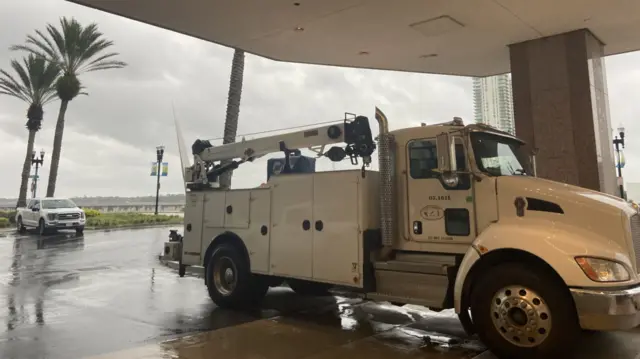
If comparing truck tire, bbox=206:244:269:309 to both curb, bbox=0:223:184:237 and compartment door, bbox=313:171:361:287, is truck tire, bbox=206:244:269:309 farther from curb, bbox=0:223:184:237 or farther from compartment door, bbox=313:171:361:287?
curb, bbox=0:223:184:237

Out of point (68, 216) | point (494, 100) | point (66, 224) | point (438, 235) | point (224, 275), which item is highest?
point (494, 100)

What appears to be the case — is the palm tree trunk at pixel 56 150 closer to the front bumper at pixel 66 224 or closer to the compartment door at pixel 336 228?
the front bumper at pixel 66 224

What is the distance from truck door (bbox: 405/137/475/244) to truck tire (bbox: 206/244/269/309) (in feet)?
9.91

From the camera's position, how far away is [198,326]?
665 centimetres

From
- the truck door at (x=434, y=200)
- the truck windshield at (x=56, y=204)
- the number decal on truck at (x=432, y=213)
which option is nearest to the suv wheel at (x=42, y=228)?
the truck windshield at (x=56, y=204)

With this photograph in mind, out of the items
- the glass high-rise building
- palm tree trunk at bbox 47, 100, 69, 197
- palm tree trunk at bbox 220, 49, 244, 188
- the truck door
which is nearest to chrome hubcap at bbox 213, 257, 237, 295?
the truck door

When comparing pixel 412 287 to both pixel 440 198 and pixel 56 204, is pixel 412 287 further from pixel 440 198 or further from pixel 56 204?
pixel 56 204

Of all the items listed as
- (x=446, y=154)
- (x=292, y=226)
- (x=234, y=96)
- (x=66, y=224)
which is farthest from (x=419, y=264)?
(x=66, y=224)

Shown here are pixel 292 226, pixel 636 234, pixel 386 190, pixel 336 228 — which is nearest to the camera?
pixel 636 234

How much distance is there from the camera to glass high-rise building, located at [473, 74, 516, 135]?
33.9 ft

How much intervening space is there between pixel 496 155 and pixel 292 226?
313 centimetres

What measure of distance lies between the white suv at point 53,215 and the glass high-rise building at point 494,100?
19.6 metres

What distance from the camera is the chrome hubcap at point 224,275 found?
7867 mm

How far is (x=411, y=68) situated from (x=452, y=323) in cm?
847
